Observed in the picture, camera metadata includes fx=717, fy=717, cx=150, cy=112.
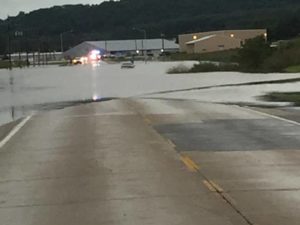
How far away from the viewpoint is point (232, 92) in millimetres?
35781

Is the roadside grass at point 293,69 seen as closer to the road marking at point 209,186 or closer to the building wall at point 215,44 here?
the road marking at point 209,186

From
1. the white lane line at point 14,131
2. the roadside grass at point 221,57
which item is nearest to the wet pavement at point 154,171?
the white lane line at point 14,131

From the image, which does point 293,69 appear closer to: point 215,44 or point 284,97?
point 284,97

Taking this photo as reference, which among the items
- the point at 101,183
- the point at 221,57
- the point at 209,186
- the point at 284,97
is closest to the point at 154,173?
the point at 101,183

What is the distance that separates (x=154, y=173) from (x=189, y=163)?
1149mm

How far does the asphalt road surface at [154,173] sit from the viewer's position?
808 cm

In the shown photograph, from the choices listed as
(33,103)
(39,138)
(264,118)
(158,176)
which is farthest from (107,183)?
(33,103)

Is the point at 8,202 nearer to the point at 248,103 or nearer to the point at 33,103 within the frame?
the point at 248,103

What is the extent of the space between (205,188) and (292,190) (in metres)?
1.13

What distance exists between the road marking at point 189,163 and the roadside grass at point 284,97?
14.5 m

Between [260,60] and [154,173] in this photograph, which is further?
[260,60]

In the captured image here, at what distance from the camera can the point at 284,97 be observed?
99.2ft

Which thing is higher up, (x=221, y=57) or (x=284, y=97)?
(x=284, y=97)

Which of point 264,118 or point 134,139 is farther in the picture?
point 264,118
